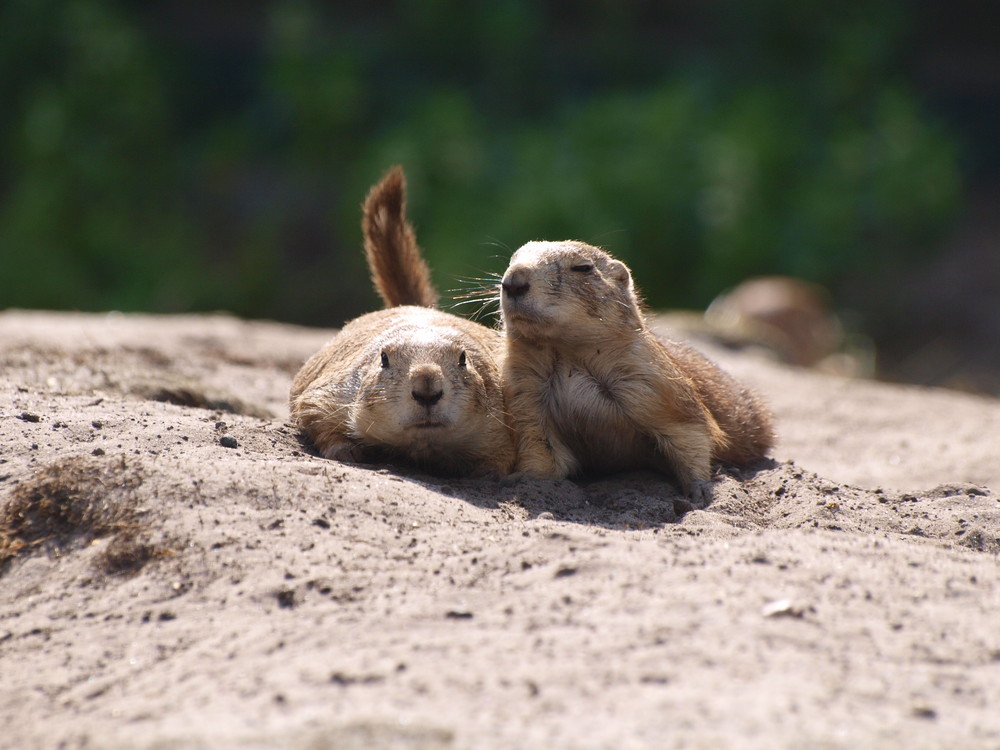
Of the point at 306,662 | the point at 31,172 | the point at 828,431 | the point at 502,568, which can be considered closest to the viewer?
the point at 306,662

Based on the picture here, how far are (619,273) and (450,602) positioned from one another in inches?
97.9

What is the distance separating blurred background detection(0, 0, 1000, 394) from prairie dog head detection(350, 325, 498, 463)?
917cm

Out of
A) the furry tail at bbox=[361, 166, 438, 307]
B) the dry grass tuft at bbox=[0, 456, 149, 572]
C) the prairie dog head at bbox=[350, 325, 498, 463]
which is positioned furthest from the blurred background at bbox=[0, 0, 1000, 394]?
A: the dry grass tuft at bbox=[0, 456, 149, 572]

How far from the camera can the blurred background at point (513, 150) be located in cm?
1535

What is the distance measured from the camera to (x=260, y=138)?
59.7 ft

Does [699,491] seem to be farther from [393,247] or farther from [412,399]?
[393,247]

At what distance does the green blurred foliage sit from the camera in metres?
15.4

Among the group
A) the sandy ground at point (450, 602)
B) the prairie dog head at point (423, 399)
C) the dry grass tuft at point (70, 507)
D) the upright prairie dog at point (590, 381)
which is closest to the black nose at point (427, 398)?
the prairie dog head at point (423, 399)

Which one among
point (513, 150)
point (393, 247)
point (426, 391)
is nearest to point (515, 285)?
point (426, 391)

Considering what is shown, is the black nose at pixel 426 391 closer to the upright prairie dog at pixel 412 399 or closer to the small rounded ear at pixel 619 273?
the upright prairie dog at pixel 412 399

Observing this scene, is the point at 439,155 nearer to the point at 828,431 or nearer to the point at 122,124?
the point at 122,124

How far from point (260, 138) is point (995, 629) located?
1645 cm

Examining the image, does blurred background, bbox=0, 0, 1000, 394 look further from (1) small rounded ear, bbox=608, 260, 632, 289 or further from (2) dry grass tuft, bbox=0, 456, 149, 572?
(2) dry grass tuft, bbox=0, 456, 149, 572

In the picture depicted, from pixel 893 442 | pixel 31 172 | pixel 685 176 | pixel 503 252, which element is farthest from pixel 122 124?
pixel 893 442
